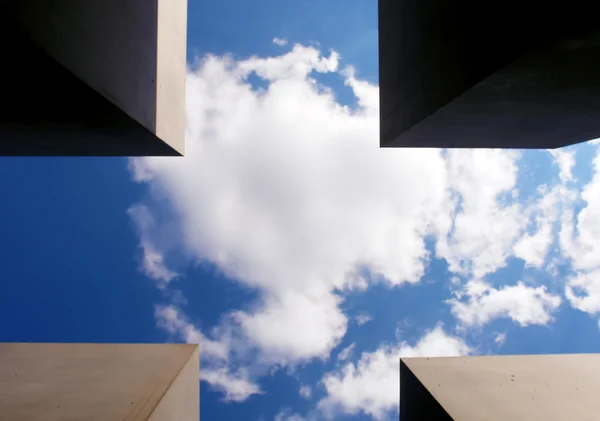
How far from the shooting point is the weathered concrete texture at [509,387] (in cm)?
712

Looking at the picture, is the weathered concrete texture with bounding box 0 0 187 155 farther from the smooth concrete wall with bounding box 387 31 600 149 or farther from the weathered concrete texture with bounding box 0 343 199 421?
the smooth concrete wall with bounding box 387 31 600 149

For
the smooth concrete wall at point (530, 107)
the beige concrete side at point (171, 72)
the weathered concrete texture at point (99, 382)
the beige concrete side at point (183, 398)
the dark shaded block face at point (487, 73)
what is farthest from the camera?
the beige concrete side at point (171, 72)

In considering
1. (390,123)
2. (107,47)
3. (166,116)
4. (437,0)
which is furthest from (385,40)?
(107,47)

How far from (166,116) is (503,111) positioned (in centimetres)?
Result: 597

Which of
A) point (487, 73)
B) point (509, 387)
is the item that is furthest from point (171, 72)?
point (509, 387)

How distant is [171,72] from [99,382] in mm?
6080

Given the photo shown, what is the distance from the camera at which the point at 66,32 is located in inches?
182

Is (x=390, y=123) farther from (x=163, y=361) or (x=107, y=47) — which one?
(x=163, y=361)

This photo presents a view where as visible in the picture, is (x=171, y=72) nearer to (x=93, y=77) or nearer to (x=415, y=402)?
(x=93, y=77)

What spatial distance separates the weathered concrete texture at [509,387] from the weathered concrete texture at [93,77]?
6932mm

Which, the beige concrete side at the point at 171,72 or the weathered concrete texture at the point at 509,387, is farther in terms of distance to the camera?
the beige concrete side at the point at 171,72

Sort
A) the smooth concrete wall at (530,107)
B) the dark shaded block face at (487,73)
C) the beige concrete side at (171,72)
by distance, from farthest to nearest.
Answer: the beige concrete side at (171,72) < the smooth concrete wall at (530,107) < the dark shaded block face at (487,73)

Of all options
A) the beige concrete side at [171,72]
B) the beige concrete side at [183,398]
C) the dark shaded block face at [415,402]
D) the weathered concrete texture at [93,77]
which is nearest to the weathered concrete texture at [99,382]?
the beige concrete side at [183,398]

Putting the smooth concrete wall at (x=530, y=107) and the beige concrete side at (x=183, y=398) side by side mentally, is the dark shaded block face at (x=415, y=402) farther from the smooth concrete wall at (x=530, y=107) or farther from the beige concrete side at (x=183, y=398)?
the smooth concrete wall at (x=530, y=107)
